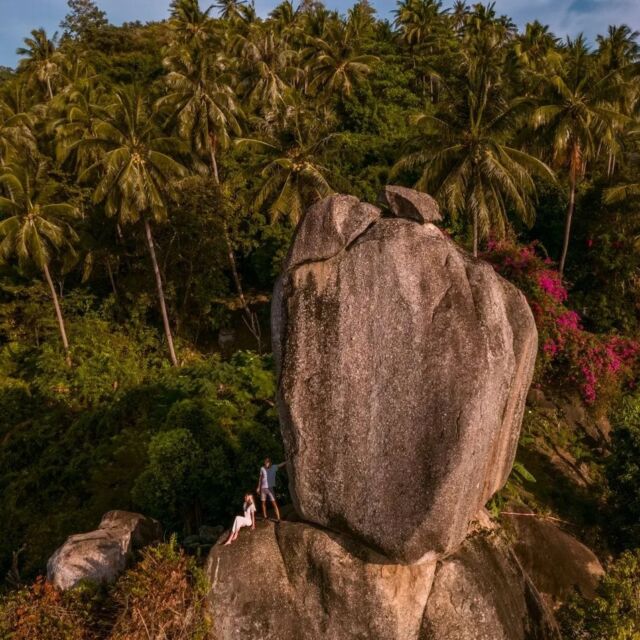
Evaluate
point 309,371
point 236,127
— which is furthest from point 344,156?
point 309,371

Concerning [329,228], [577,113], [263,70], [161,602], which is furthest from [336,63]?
[161,602]

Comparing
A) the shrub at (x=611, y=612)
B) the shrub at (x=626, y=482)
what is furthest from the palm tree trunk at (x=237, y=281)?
the shrub at (x=611, y=612)

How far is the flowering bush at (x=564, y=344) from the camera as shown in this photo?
22.3 m

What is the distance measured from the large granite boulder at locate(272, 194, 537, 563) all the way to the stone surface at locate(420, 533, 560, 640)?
28.8 inches

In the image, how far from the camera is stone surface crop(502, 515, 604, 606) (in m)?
12.8

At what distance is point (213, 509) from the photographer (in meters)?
15.2

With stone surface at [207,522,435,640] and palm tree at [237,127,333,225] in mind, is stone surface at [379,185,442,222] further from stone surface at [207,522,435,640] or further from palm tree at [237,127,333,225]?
palm tree at [237,127,333,225]

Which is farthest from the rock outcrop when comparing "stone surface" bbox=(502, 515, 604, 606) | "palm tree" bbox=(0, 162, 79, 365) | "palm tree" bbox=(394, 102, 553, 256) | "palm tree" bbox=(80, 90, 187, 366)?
"palm tree" bbox=(0, 162, 79, 365)

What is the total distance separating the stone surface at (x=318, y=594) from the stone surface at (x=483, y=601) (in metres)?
0.28

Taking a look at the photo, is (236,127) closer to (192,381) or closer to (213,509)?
(192,381)

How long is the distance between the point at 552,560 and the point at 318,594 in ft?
23.3

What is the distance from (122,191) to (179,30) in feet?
83.6

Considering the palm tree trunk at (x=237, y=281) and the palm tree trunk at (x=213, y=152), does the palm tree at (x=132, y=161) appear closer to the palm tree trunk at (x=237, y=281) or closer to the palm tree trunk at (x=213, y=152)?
the palm tree trunk at (x=237, y=281)

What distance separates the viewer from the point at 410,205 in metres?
9.74
